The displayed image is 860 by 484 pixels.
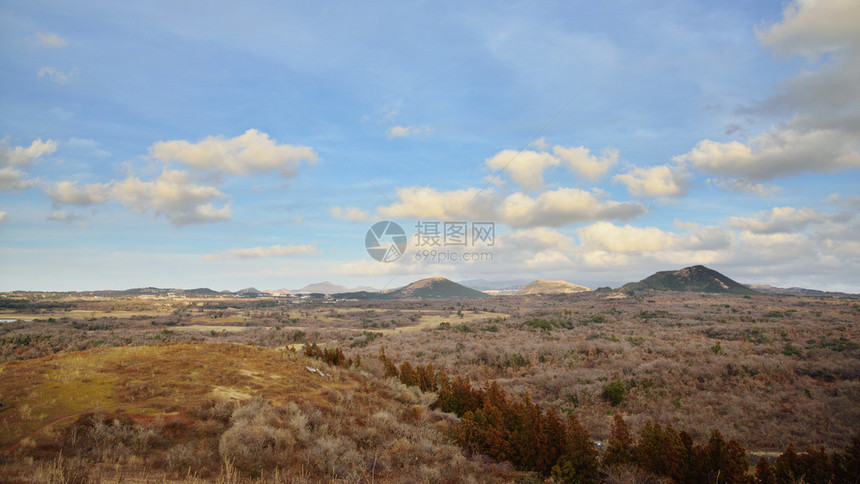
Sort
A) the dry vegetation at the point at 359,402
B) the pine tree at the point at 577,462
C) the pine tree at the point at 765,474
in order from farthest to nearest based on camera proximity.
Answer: the pine tree at the point at 577,462
the dry vegetation at the point at 359,402
the pine tree at the point at 765,474

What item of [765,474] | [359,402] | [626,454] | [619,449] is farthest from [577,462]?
[359,402]

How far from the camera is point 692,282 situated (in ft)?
391

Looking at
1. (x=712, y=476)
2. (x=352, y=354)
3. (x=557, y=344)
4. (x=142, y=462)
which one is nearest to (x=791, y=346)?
(x=557, y=344)

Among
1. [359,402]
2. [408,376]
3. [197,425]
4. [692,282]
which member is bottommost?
[408,376]

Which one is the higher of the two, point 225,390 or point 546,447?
point 225,390

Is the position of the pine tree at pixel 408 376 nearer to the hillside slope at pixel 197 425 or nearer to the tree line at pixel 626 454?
the hillside slope at pixel 197 425

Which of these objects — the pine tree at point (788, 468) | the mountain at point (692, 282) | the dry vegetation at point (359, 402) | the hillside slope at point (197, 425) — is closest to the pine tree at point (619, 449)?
the dry vegetation at point (359, 402)

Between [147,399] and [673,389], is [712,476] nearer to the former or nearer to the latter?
[673,389]

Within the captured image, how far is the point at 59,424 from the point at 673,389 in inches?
957

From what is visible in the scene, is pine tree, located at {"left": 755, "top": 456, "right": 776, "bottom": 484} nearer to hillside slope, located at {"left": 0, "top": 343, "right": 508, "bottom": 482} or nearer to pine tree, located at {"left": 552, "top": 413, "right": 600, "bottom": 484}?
pine tree, located at {"left": 552, "top": 413, "right": 600, "bottom": 484}

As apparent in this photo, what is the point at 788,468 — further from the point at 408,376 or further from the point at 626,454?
the point at 408,376

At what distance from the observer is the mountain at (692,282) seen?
11347 centimetres

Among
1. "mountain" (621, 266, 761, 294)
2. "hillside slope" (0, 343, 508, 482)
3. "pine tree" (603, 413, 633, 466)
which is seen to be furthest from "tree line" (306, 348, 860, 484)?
"mountain" (621, 266, 761, 294)

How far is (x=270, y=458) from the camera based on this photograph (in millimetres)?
8938
